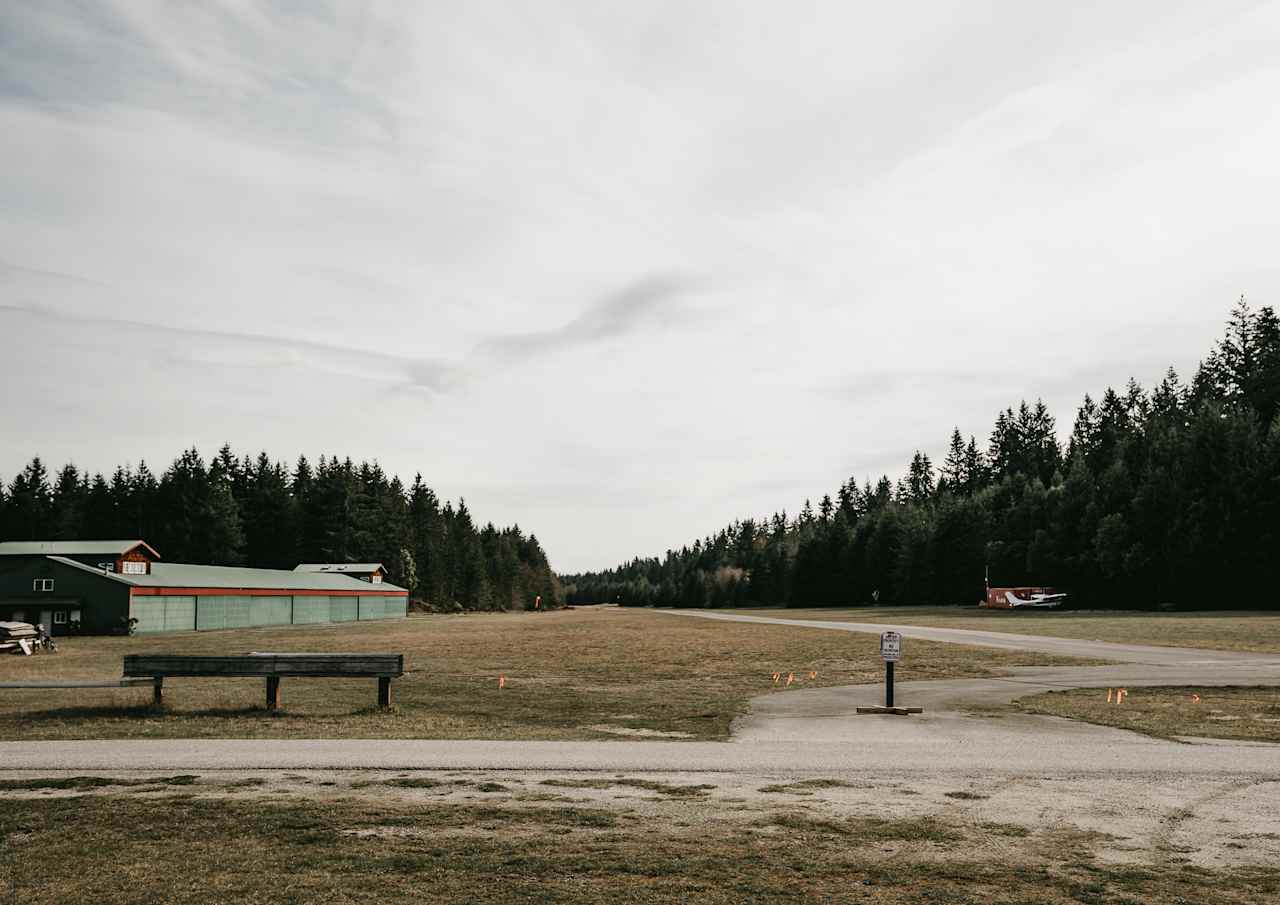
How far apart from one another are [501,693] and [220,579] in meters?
56.7

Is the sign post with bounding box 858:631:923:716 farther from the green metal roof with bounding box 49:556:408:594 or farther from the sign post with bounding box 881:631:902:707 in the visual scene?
the green metal roof with bounding box 49:556:408:594

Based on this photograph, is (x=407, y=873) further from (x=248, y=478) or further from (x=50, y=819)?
(x=248, y=478)

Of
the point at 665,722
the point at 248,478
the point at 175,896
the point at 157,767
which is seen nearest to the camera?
the point at 175,896

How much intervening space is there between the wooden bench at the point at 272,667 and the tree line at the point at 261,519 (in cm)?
10461

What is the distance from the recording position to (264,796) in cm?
1031

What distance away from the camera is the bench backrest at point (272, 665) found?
1742 centimetres

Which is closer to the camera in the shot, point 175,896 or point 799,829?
point 175,896

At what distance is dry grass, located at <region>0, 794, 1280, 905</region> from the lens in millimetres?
7051

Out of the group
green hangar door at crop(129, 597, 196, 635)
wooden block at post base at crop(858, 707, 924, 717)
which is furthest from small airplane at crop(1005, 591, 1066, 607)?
wooden block at post base at crop(858, 707, 924, 717)

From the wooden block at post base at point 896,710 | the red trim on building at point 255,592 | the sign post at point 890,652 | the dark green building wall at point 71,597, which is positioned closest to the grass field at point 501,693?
the wooden block at post base at point 896,710

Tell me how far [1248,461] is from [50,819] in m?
90.6

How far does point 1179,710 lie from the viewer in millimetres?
18219

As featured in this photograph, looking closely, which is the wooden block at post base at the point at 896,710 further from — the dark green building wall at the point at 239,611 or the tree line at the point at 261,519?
the tree line at the point at 261,519

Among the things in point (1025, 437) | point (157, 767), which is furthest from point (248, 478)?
point (157, 767)
